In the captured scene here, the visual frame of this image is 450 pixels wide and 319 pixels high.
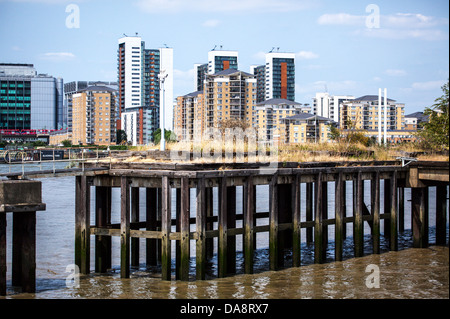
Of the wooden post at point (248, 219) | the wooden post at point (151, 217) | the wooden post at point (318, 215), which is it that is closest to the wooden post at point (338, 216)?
the wooden post at point (318, 215)

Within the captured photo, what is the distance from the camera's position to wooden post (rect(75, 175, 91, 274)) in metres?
22.2

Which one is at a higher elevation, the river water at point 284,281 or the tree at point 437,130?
the tree at point 437,130

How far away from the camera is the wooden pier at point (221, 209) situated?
2075cm

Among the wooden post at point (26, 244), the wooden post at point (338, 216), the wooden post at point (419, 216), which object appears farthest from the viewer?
the wooden post at point (419, 216)

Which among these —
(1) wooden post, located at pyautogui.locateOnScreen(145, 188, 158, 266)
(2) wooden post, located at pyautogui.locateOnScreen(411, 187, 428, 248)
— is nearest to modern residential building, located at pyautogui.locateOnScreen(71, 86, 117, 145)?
(2) wooden post, located at pyautogui.locateOnScreen(411, 187, 428, 248)

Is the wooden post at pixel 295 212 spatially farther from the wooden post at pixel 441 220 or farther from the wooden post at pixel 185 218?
the wooden post at pixel 441 220

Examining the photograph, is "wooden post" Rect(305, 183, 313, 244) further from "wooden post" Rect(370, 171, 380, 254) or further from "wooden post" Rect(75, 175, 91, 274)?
"wooden post" Rect(75, 175, 91, 274)

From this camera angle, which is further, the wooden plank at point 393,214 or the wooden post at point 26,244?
the wooden plank at point 393,214

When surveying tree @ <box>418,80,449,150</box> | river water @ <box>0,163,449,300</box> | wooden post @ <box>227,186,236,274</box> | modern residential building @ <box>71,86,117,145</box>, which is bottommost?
river water @ <box>0,163,449,300</box>

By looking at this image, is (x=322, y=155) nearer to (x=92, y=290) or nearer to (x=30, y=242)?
(x=92, y=290)

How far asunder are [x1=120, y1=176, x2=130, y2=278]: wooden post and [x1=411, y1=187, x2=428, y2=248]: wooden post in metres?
12.8

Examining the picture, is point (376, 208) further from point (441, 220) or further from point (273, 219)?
point (273, 219)

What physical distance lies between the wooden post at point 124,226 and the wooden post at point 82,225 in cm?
137

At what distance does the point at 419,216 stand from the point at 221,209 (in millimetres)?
10725
